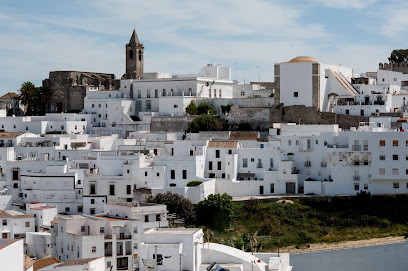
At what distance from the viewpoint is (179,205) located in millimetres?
34062

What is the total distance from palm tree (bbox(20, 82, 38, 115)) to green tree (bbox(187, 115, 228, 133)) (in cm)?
1445

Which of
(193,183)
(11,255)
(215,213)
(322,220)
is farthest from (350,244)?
(11,255)

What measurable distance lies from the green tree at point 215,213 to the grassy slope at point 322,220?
0.43m

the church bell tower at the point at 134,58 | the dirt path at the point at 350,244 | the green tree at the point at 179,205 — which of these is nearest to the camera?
the dirt path at the point at 350,244

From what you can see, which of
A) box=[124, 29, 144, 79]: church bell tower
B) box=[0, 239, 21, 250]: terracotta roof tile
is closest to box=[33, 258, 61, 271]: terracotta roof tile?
box=[0, 239, 21, 250]: terracotta roof tile

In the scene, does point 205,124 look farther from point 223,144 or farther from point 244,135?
point 223,144

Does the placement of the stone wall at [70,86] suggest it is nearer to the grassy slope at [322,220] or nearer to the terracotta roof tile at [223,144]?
the terracotta roof tile at [223,144]

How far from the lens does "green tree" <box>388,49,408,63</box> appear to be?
190 feet

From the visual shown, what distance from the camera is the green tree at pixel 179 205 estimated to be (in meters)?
33.9

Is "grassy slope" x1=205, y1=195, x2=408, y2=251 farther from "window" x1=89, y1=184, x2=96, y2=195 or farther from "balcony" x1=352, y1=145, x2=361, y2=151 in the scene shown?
"window" x1=89, y1=184, x2=96, y2=195

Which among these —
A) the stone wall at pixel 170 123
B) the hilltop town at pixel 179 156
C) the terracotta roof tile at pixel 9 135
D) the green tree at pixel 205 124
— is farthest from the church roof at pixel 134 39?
the terracotta roof tile at pixel 9 135

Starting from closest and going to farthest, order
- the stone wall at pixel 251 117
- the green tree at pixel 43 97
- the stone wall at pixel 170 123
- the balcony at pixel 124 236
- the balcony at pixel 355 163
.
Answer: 1. the balcony at pixel 124 236
2. the balcony at pixel 355 163
3. the stone wall at pixel 251 117
4. the stone wall at pixel 170 123
5. the green tree at pixel 43 97

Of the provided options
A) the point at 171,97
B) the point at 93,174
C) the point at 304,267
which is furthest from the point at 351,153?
the point at 171,97

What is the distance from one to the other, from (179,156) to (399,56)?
27874 millimetres
